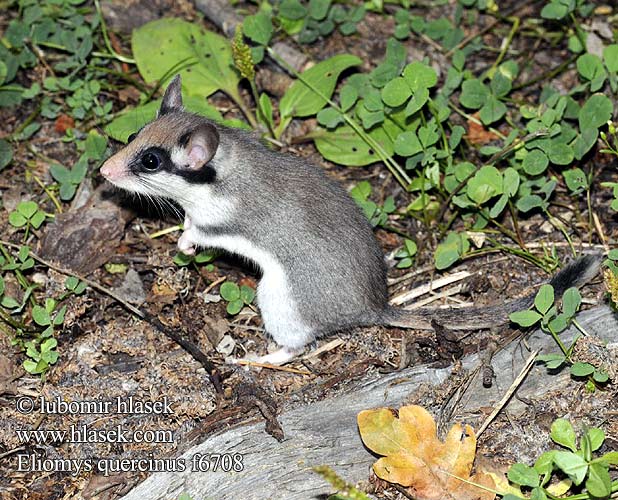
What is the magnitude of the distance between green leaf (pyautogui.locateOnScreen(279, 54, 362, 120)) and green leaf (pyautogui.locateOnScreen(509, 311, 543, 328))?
1.89 metres

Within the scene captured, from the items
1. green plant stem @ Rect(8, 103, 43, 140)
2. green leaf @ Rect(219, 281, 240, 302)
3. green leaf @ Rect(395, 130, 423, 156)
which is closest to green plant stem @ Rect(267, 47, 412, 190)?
green leaf @ Rect(395, 130, 423, 156)

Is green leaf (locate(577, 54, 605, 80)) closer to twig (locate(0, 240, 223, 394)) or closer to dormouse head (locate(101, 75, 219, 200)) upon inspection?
dormouse head (locate(101, 75, 219, 200))

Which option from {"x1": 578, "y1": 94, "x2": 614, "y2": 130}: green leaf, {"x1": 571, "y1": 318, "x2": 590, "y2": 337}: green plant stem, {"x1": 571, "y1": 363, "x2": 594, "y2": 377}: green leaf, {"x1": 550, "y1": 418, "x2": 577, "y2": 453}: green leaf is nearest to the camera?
{"x1": 550, "y1": 418, "x2": 577, "y2": 453}: green leaf

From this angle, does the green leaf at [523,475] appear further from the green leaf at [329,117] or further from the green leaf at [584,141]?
the green leaf at [329,117]

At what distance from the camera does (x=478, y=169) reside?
15.3 ft

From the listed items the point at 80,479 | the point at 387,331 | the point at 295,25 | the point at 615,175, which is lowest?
the point at 80,479

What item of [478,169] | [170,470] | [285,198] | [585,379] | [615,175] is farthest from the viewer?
[615,175]

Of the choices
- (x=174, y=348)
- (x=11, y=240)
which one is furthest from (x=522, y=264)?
(x=11, y=240)

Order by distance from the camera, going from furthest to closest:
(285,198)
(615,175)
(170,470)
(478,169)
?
1. (615,175)
2. (478,169)
3. (285,198)
4. (170,470)

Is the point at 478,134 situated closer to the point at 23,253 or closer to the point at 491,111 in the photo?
the point at 491,111

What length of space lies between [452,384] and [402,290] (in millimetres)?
815

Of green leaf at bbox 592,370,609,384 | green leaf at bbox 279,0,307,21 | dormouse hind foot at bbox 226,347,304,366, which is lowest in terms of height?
dormouse hind foot at bbox 226,347,304,366

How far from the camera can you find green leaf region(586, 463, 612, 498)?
→ 336 centimetres

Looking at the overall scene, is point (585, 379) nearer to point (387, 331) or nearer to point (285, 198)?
point (387, 331)
